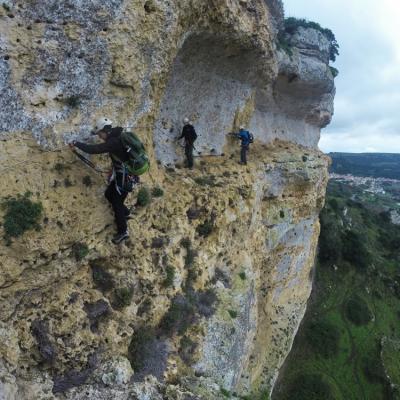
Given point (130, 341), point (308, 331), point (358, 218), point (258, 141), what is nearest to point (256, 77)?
point (258, 141)

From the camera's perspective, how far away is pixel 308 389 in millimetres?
31922

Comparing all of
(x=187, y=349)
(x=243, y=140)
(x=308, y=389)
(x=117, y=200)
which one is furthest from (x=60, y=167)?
(x=308, y=389)

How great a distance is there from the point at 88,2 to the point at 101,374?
34.8ft

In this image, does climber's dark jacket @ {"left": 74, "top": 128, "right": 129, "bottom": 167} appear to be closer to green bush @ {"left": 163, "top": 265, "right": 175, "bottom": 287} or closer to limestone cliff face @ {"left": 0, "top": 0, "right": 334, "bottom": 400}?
limestone cliff face @ {"left": 0, "top": 0, "right": 334, "bottom": 400}

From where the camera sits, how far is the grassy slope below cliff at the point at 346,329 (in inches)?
1366

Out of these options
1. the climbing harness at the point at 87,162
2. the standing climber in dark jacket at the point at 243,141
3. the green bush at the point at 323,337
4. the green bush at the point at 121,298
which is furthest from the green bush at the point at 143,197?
the green bush at the point at 323,337

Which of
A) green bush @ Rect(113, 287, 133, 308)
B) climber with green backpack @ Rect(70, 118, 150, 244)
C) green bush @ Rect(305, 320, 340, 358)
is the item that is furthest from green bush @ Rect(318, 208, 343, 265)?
climber with green backpack @ Rect(70, 118, 150, 244)

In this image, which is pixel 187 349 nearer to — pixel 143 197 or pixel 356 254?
pixel 143 197

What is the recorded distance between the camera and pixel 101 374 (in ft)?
31.3

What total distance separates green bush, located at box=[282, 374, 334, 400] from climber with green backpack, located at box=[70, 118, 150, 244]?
94.7ft

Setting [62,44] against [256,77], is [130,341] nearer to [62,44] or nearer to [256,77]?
[62,44]

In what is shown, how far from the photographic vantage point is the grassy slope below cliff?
114ft

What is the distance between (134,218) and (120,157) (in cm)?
284

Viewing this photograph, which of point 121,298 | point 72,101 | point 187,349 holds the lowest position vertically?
point 187,349
